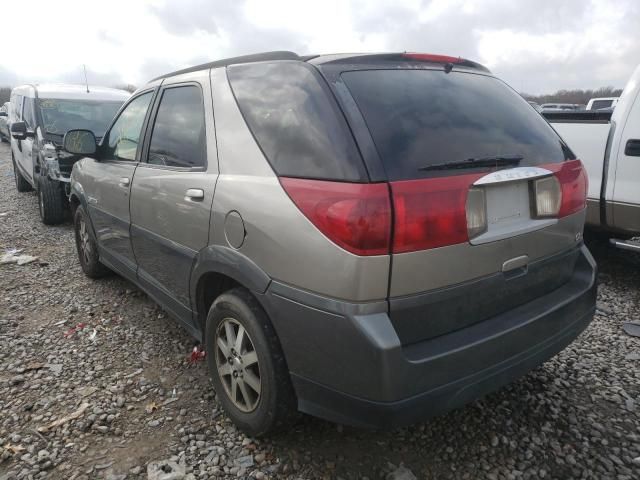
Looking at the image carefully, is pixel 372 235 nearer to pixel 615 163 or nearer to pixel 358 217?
pixel 358 217

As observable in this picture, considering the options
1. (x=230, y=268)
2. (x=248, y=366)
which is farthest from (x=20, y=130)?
(x=248, y=366)

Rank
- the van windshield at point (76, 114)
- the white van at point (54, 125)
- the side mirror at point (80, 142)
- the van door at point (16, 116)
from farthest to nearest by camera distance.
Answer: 1. the van door at point (16, 116)
2. the van windshield at point (76, 114)
3. the white van at point (54, 125)
4. the side mirror at point (80, 142)

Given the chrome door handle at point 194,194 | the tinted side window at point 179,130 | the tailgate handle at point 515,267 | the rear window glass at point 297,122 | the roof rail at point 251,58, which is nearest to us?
the rear window glass at point 297,122

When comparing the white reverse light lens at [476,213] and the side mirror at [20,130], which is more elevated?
the side mirror at [20,130]

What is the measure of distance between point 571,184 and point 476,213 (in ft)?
2.37

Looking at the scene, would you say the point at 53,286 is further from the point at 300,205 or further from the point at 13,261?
the point at 300,205

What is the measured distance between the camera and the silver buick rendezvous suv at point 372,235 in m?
1.73

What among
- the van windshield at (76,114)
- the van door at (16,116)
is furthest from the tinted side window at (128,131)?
the van door at (16,116)

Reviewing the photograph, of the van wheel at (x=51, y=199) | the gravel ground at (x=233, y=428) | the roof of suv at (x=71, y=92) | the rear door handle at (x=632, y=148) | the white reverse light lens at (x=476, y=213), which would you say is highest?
the roof of suv at (x=71, y=92)

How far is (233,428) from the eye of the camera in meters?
2.49

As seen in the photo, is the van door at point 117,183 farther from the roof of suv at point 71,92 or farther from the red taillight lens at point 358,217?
the roof of suv at point 71,92

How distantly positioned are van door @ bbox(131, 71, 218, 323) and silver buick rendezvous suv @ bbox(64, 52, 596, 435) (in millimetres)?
19

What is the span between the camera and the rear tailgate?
68.9 inches

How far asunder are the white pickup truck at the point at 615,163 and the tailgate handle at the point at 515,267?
2518mm
